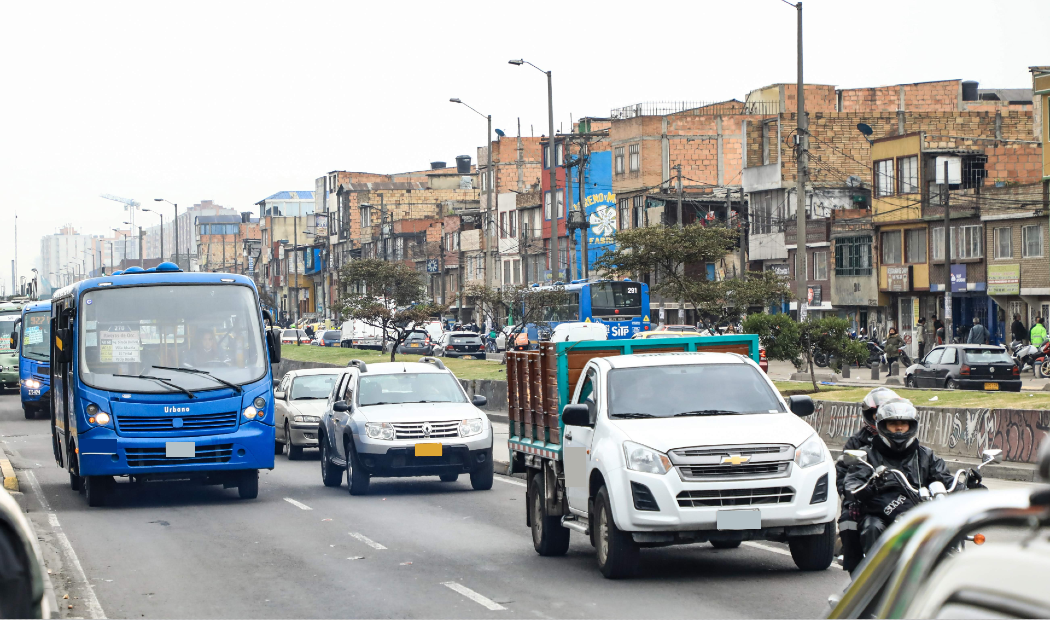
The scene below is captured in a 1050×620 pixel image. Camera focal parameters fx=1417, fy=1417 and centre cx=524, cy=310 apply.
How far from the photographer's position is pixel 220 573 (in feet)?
39.3

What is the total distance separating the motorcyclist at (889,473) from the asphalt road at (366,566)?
1445mm

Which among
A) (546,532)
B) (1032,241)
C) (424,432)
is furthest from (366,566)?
(1032,241)

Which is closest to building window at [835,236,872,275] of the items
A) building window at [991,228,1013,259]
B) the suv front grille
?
building window at [991,228,1013,259]

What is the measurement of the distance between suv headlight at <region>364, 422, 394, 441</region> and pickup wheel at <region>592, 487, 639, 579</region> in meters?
7.66

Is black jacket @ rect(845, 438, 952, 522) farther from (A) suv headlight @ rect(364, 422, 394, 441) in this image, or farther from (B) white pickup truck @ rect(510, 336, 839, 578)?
(A) suv headlight @ rect(364, 422, 394, 441)

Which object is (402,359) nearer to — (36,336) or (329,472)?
(36,336)

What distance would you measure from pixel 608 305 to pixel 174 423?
43.3 meters

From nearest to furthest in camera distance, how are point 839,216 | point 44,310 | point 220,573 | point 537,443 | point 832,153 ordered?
point 220,573 → point 537,443 → point 44,310 → point 839,216 → point 832,153

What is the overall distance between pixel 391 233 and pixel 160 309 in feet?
362

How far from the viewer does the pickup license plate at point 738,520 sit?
10328mm

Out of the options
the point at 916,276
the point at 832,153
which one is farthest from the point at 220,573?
the point at 832,153

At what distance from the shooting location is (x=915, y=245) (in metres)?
61.0

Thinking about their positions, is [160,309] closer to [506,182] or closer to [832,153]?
[832,153]

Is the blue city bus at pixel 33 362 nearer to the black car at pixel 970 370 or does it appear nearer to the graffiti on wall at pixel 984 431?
the graffiti on wall at pixel 984 431
